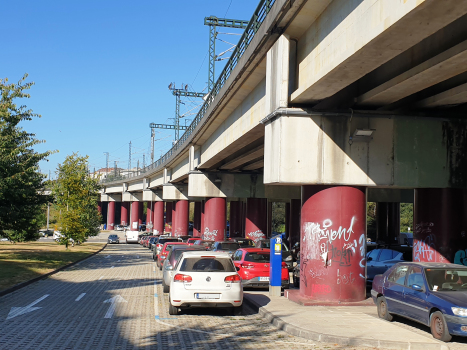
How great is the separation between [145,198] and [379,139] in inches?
2559

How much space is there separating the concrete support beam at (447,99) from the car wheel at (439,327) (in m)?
5.39

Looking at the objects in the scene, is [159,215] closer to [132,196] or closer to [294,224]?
[132,196]

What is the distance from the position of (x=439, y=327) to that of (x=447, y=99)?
620 centimetres

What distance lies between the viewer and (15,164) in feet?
82.6

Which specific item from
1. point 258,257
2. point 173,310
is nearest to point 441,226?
point 258,257

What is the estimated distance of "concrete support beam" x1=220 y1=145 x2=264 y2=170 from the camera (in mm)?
25016

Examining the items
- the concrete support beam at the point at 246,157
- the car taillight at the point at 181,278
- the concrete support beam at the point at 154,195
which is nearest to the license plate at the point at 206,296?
the car taillight at the point at 181,278

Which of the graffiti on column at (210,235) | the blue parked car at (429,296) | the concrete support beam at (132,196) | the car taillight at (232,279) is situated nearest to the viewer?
the blue parked car at (429,296)

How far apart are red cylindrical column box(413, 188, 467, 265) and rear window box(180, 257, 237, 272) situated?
601cm

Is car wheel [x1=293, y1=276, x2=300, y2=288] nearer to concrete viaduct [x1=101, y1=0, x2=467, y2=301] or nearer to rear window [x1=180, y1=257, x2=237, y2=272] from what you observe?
concrete viaduct [x1=101, y1=0, x2=467, y2=301]

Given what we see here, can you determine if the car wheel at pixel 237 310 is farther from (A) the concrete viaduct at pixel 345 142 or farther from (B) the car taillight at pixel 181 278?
(A) the concrete viaduct at pixel 345 142

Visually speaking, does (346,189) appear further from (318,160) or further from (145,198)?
(145,198)

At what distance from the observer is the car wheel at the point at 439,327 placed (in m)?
9.25

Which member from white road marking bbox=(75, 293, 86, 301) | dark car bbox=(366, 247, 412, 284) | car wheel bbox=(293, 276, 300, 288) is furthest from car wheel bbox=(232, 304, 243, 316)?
dark car bbox=(366, 247, 412, 284)
